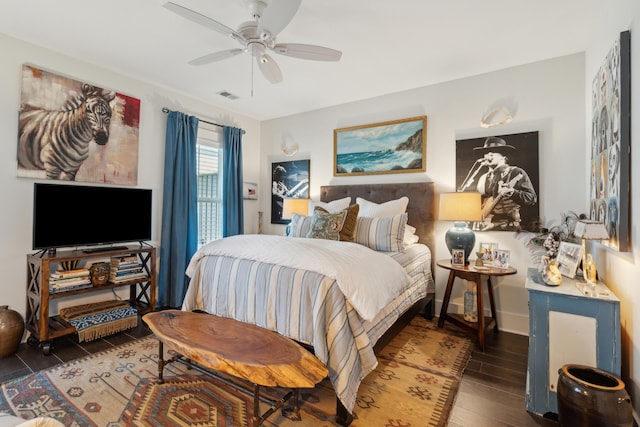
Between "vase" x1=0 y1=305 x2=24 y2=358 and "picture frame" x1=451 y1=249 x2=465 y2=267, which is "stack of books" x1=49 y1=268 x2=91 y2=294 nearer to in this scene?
"vase" x1=0 y1=305 x2=24 y2=358

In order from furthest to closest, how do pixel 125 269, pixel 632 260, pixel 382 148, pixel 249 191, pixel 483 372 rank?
1. pixel 249 191
2. pixel 382 148
3. pixel 125 269
4. pixel 483 372
5. pixel 632 260

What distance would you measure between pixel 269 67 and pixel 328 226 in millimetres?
1524

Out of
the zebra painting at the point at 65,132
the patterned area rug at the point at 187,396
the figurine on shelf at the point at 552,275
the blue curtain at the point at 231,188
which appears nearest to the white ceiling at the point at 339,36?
the zebra painting at the point at 65,132

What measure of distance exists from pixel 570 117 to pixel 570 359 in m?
2.28

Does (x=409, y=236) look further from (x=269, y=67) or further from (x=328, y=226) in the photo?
(x=269, y=67)

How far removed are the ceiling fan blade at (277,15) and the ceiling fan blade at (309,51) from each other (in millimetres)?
143

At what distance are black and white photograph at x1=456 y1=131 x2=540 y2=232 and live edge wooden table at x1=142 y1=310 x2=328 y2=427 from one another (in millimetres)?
2535

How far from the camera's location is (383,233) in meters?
3.09

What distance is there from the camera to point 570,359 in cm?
170

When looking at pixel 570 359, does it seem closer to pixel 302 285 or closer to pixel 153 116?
pixel 302 285

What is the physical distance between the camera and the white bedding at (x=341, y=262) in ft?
6.01

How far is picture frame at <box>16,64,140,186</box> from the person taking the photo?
2756mm

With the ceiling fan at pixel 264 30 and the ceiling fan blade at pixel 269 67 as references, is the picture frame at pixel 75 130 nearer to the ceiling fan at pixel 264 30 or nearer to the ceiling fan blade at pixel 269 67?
the ceiling fan at pixel 264 30

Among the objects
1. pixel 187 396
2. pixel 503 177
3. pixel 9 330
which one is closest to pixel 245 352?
pixel 187 396
